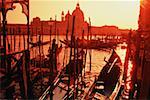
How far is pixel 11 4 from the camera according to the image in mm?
8914

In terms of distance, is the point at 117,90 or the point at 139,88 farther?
the point at 117,90

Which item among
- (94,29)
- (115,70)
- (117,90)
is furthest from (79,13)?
(117,90)

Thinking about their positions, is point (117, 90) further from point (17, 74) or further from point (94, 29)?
point (94, 29)

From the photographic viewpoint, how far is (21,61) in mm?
7797

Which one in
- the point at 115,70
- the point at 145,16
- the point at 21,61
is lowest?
the point at 115,70

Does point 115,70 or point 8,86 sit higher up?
point 8,86

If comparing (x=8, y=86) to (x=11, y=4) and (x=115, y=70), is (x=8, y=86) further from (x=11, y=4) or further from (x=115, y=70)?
(x=115, y=70)

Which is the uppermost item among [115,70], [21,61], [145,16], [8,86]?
[145,16]

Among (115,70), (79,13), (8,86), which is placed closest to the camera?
(8,86)

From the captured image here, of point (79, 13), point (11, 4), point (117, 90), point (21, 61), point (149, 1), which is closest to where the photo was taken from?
point (21, 61)

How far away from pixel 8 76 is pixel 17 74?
327 mm

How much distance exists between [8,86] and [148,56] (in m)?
4.76

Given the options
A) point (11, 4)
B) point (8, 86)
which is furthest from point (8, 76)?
point (11, 4)

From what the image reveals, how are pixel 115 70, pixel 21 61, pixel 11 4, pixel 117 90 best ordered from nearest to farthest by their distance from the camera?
1. pixel 21 61
2. pixel 11 4
3. pixel 117 90
4. pixel 115 70
